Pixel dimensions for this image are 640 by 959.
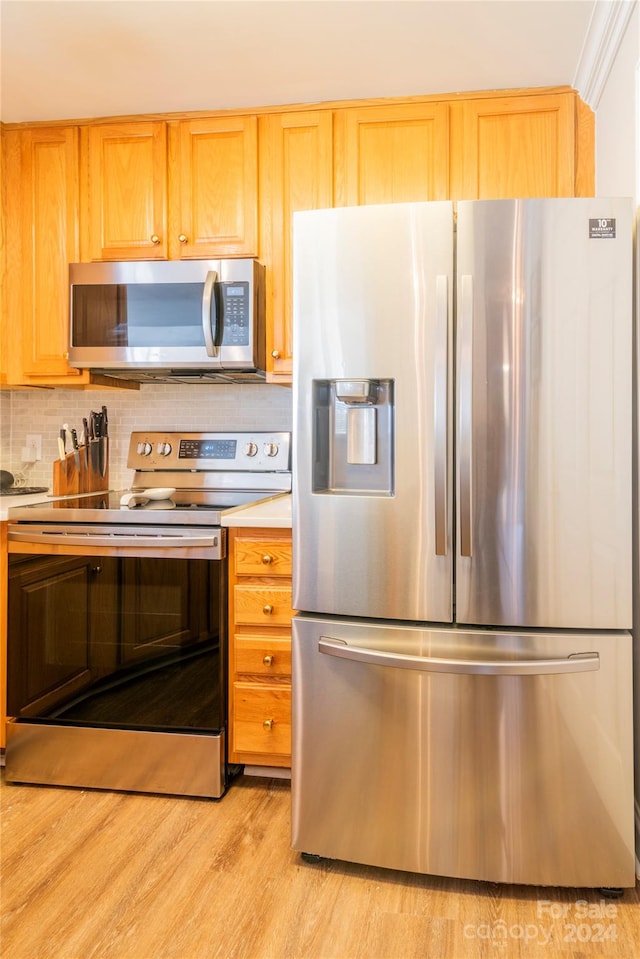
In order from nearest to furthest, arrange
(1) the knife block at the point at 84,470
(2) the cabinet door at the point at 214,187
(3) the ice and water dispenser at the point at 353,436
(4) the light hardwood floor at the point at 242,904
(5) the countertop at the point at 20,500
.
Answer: (4) the light hardwood floor at the point at 242,904 < (3) the ice and water dispenser at the point at 353,436 < (5) the countertop at the point at 20,500 < (2) the cabinet door at the point at 214,187 < (1) the knife block at the point at 84,470

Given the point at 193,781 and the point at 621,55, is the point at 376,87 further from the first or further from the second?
the point at 193,781

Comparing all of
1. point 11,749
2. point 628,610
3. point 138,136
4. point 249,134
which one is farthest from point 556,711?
point 138,136

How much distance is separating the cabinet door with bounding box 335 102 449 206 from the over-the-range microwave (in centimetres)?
48

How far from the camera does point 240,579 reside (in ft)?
7.46

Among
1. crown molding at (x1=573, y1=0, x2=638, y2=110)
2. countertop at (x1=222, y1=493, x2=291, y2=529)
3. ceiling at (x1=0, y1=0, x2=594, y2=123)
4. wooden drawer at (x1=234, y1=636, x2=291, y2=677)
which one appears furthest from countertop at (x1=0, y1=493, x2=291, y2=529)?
crown molding at (x1=573, y1=0, x2=638, y2=110)

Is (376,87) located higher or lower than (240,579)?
higher

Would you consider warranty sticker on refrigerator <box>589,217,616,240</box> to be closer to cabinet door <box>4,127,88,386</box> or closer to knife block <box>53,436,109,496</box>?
→ cabinet door <box>4,127,88,386</box>

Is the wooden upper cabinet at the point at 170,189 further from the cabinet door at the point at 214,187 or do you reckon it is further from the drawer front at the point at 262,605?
the drawer front at the point at 262,605

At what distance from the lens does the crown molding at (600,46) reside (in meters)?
1.92

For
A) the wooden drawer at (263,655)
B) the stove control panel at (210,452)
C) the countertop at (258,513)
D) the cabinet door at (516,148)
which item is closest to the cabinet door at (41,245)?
the stove control panel at (210,452)

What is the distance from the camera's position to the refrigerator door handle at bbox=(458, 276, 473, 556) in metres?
1.73

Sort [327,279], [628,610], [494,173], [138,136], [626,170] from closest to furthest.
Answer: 1. [628,610]
2. [327,279]
3. [626,170]
4. [494,173]
5. [138,136]

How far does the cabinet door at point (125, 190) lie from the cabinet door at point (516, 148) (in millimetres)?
1127

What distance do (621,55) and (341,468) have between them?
143 centimetres
